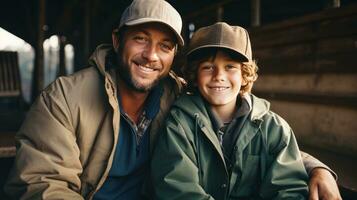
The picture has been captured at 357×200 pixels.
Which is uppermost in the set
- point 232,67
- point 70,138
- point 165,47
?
point 165,47

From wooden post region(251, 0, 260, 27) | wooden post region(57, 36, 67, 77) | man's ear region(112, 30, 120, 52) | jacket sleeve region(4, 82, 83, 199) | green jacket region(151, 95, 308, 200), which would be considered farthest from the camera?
wooden post region(57, 36, 67, 77)

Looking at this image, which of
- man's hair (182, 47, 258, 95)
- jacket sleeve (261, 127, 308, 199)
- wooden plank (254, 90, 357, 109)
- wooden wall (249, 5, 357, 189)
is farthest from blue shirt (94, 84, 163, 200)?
wooden plank (254, 90, 357, 109)

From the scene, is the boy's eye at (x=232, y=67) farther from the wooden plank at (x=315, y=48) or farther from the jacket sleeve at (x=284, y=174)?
the wooden plank at (x=315, y=48)

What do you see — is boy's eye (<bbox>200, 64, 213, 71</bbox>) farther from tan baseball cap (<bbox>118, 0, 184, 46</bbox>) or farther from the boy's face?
tan baseball cap (<bbox>118, 0, 184, 46</bbox>)

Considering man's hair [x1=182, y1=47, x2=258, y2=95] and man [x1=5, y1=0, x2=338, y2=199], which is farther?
man's hair [x1=182, y1=47, x2=258, y2=95]

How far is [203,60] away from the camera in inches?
86.2

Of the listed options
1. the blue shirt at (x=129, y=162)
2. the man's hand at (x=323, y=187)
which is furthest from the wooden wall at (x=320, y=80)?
the blue shirt at (x=129, y=162)

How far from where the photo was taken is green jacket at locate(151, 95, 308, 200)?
1859 millimetres

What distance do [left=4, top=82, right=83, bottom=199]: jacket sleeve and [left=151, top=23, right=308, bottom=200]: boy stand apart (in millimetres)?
463

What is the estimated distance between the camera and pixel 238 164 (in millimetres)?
1946

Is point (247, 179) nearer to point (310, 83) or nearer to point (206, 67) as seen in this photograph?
point (206, 67)

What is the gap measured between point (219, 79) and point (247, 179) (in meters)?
0.61

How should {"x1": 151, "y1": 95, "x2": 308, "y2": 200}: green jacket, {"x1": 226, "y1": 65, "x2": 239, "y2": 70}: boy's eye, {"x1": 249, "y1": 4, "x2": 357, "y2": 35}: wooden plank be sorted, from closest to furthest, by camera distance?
1. {"x1": 151, "y1": 95, "x2": 308, "y2": 200}: green jacket
2. {"x1": 226, "y1": 65, "x2": 239, "y2": 70}: boy's eye
3. {"x1": 249, "y1": 4, "x2": 357, "y2": 35}: wooden plank

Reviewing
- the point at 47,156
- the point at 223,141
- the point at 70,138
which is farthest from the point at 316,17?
the point at 47,156
